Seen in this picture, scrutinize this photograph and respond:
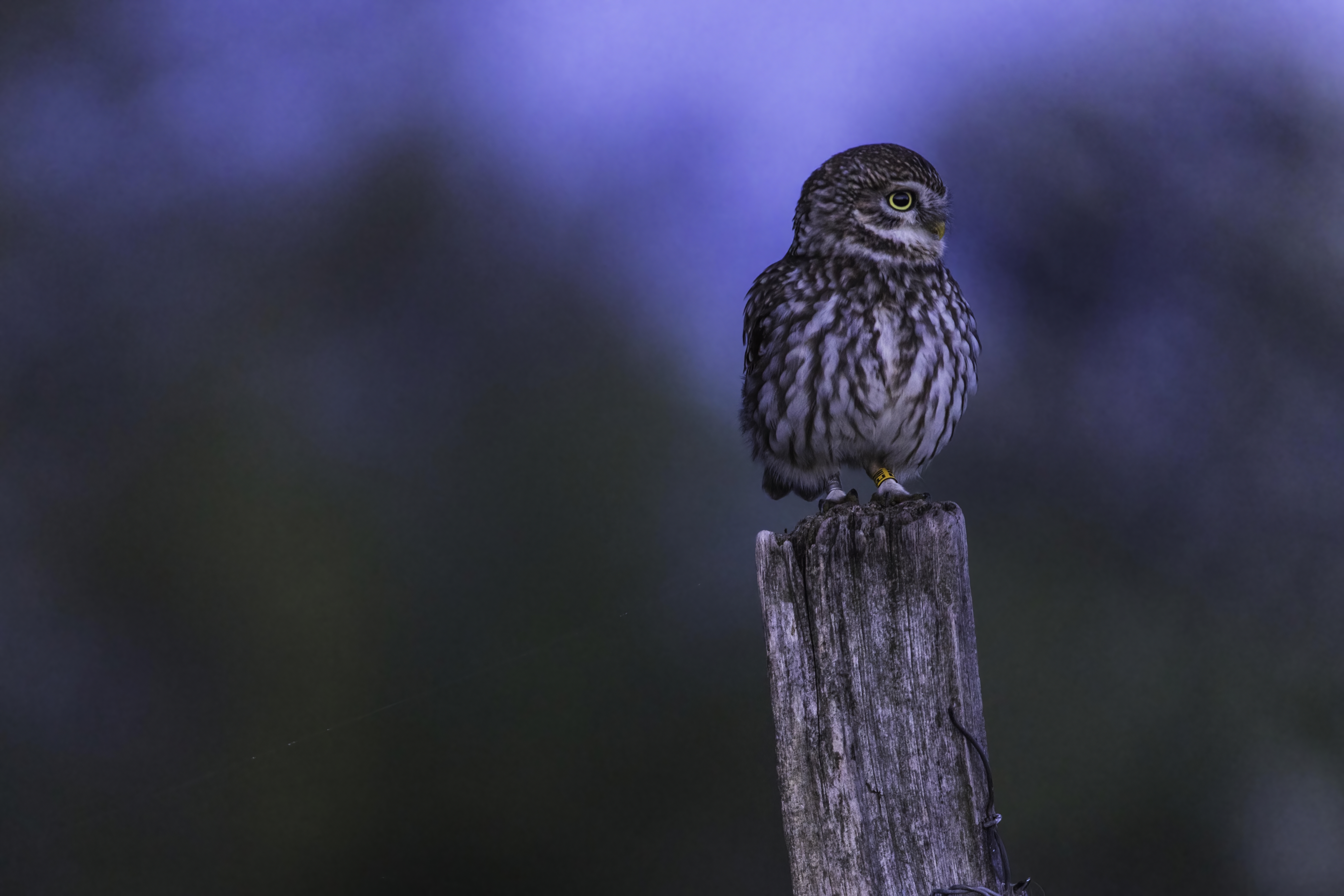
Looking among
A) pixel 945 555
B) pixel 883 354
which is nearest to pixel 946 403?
pixel 883 354

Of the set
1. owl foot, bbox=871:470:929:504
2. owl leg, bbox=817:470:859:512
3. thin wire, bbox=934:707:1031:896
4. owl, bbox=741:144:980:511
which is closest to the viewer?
thin wire, bbox=934:707:1031:896

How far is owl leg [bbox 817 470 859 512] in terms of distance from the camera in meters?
3.28

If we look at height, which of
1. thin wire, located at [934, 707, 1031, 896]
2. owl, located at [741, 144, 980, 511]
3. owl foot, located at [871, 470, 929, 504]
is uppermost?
owl, located at [741, 144, 980, 511]

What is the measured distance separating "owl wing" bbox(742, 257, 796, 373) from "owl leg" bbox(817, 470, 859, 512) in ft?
1.61

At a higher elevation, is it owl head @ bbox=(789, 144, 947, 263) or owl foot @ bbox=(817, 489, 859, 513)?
owl head @ bbox=(789, 144, 947, 263)

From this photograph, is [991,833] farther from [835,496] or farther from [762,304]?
[762,304]

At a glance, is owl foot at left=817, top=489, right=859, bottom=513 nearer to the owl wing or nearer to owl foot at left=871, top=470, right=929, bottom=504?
owl foot at left=871, top=470, right=929, bottom=504

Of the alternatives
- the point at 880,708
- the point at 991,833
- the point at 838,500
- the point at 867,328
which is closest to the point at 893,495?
the point at 838,500

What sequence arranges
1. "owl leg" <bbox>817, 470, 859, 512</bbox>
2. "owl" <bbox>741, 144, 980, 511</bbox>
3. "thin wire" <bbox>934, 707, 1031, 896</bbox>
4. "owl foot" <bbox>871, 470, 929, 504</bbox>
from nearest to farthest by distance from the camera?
1. "thin wire" <bbox>934, 707, 1031, 896</bbox>
2. "owl foot" <bbox>871, 470, 929, 504</bbox>
3. "owl leg" <bbox>817, 470, 859, 512</bbox>
4. "owl" <bbox>741, 144, 980, 511</bbox>

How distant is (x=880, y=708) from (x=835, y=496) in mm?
1366

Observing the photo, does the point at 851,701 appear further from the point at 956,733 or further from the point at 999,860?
the point at 999,860

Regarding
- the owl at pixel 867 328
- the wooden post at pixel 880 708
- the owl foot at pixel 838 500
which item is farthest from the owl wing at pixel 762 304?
the wooden post at pixel 880 708

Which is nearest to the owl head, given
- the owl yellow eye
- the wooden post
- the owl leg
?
the owl yellow eye

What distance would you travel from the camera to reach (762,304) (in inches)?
160
